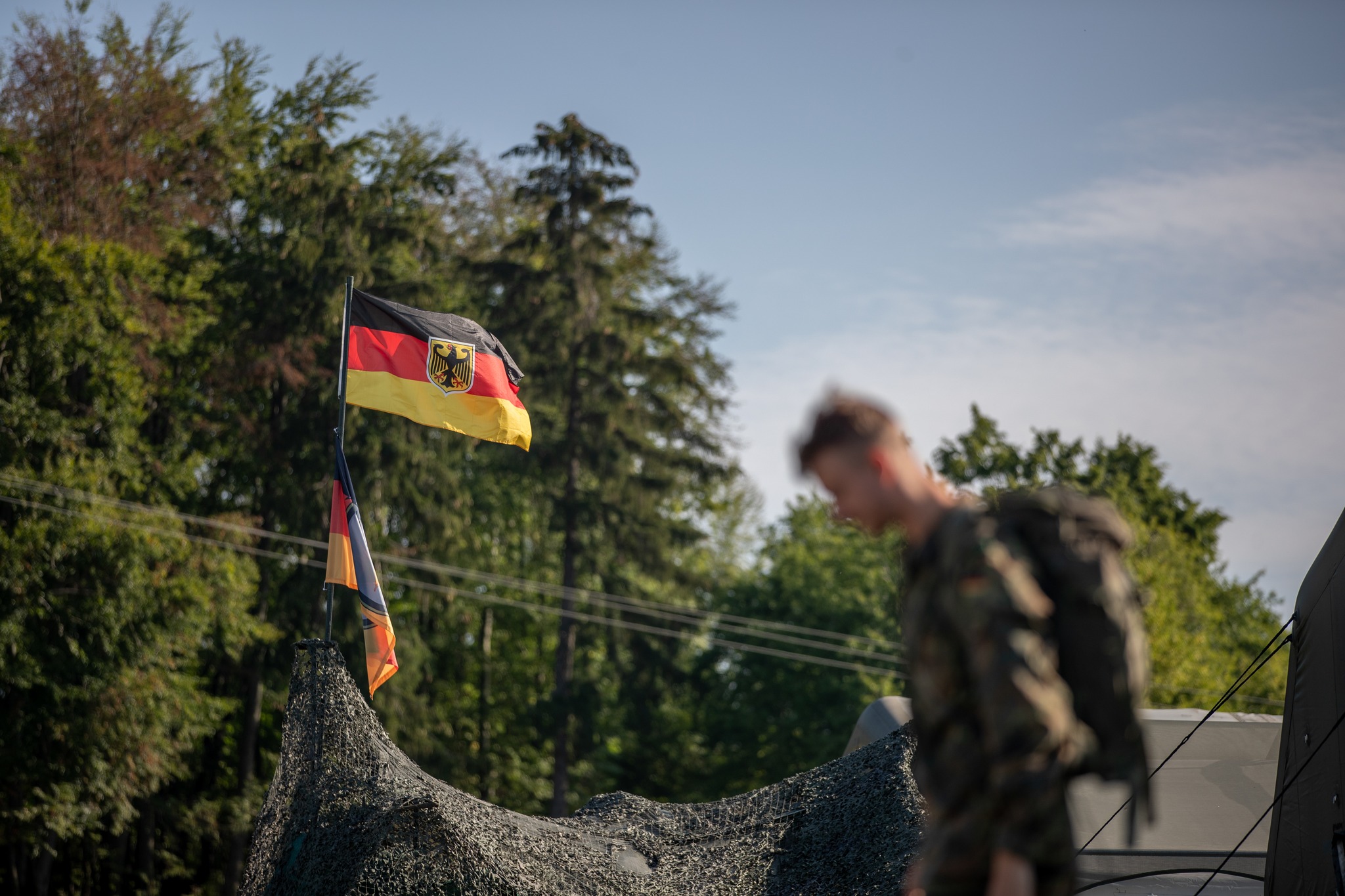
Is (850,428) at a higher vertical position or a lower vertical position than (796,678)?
higher

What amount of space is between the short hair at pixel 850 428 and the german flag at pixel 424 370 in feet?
22.7

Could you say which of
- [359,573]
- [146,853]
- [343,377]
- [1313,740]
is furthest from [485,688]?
[1313,740]

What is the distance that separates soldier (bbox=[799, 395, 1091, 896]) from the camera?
1.87m

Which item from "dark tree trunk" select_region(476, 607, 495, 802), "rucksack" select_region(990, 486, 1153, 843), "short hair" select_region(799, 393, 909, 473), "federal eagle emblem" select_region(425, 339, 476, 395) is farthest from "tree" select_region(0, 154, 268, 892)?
"rucksack" select_region(990, 486, 1153, 843)

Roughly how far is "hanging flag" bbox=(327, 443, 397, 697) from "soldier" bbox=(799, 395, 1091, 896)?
6.37 m

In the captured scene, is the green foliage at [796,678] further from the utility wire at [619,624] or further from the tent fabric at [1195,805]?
the tent fabric at [1195,805]

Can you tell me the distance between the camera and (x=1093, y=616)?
199 cm

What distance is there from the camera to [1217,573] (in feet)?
133

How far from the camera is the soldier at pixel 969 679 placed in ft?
6.15

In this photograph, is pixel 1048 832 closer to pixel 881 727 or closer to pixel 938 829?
pixel 938 829

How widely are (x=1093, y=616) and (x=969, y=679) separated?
252mm

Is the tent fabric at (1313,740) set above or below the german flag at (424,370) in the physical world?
below

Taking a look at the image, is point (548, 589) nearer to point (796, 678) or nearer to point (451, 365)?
point (796, 678)

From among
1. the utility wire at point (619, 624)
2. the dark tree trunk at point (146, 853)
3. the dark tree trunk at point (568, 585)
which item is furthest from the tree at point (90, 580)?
the dark tree trunk at point (568, 585)
